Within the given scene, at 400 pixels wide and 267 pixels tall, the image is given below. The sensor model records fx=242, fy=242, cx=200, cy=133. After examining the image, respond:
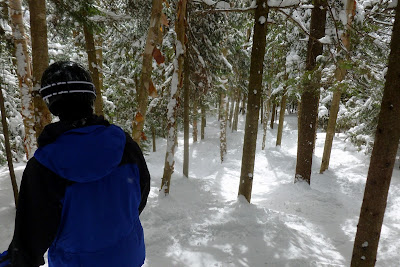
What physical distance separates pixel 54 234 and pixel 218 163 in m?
17.9

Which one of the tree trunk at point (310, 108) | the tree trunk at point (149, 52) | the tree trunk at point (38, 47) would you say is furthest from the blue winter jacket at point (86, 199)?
the tree trunk at point (310, 108)

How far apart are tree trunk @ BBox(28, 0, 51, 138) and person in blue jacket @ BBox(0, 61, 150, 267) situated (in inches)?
171

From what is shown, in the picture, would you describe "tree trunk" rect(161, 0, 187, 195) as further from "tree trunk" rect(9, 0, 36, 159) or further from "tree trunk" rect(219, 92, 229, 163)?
"tree trunk" rect(219, 92, 229, 163)

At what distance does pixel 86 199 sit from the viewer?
4.68 ft

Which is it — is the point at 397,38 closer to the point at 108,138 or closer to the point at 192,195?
the point at 108,138

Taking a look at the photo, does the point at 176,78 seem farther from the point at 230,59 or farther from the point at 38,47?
the point at 230,59

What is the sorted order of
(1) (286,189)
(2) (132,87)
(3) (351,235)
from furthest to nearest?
(2) (132,87) → (1) (286,189) → (3) (351,235)

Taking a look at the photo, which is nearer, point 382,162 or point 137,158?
point 137,158

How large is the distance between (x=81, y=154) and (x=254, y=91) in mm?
5899

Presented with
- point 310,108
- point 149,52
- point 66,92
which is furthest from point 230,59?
point 66,92

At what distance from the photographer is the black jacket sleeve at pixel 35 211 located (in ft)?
4.35

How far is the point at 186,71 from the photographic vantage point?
10781 millimetres

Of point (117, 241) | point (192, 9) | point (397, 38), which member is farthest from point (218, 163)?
point (117, 241)

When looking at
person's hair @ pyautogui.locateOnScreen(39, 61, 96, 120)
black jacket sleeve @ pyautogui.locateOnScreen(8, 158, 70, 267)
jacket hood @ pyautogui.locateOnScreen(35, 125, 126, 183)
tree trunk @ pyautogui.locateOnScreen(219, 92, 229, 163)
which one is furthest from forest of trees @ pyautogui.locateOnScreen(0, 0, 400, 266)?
black jacket sleeve @ pyautogui.locateOnScreen(8, 158, 70, 267)
